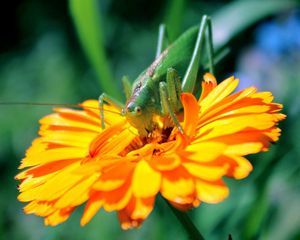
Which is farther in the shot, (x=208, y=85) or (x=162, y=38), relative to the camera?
(x=162, y=38)

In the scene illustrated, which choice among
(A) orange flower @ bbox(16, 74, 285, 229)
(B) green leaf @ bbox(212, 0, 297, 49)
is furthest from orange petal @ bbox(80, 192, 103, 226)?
(B) green leaf @ bbox(212, 0, 297, 49)

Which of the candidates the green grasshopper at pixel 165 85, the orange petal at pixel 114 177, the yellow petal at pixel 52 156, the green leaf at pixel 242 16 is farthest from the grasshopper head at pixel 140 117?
the green leaf at pixel 242 16

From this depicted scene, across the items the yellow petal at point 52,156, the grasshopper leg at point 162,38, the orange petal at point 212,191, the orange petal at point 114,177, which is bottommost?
the orange petal at point 212,191

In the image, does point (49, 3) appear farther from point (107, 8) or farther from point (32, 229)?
point (32, 229)

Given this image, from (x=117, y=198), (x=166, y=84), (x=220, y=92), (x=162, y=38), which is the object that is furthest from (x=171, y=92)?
(x=117, y=198)

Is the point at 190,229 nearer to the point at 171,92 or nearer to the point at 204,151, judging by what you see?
the point at 204,151

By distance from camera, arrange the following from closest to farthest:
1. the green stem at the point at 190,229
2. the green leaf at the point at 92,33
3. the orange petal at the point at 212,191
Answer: the orange petal at the point at 212,191
the green stem at the point at 190,229
the green leaf at the point at 92,33

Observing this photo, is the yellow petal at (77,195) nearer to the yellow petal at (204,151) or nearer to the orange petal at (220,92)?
the yellow petal at (204,151)

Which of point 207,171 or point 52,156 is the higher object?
point 52,156
